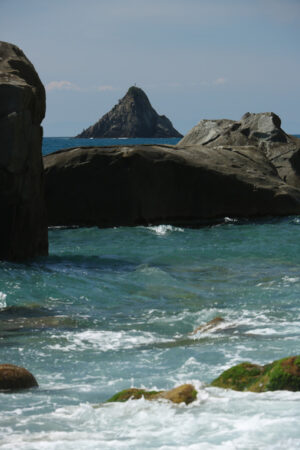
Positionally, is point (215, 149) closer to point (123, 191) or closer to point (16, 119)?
point (123, 191)

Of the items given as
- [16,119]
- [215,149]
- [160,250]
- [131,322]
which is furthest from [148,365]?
[215,149]

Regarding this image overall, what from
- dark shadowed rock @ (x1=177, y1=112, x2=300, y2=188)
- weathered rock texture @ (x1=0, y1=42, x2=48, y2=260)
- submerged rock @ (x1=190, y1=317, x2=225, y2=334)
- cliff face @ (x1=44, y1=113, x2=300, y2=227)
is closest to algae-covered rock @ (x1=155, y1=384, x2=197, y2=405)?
submerged rock @ (x1=190, y1=317, x2=225, y2=334)

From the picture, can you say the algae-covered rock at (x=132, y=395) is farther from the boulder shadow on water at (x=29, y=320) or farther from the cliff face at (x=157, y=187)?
the cliff face at (x=157, y=187)

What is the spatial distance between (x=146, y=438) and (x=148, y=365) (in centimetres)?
224

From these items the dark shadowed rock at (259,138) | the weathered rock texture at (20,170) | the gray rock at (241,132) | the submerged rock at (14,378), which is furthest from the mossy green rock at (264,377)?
the gray rock at (241,132)

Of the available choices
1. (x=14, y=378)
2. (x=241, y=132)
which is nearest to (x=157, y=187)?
(x=241, y=132)

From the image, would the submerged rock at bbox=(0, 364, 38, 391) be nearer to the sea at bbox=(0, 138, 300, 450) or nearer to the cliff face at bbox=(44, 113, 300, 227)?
the sea at bbox=(0, 138, 300, 450)

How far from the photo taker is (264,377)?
248 inches

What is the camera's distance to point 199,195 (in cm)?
1948

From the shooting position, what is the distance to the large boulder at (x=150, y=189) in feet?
62.2

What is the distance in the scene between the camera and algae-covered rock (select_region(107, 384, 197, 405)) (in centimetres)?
599

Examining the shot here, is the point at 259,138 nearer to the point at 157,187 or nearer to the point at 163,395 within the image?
the point at 157,187

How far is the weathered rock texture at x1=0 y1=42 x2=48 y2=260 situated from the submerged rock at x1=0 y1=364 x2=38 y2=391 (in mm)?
6489

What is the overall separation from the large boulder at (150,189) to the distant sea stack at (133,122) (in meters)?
125
